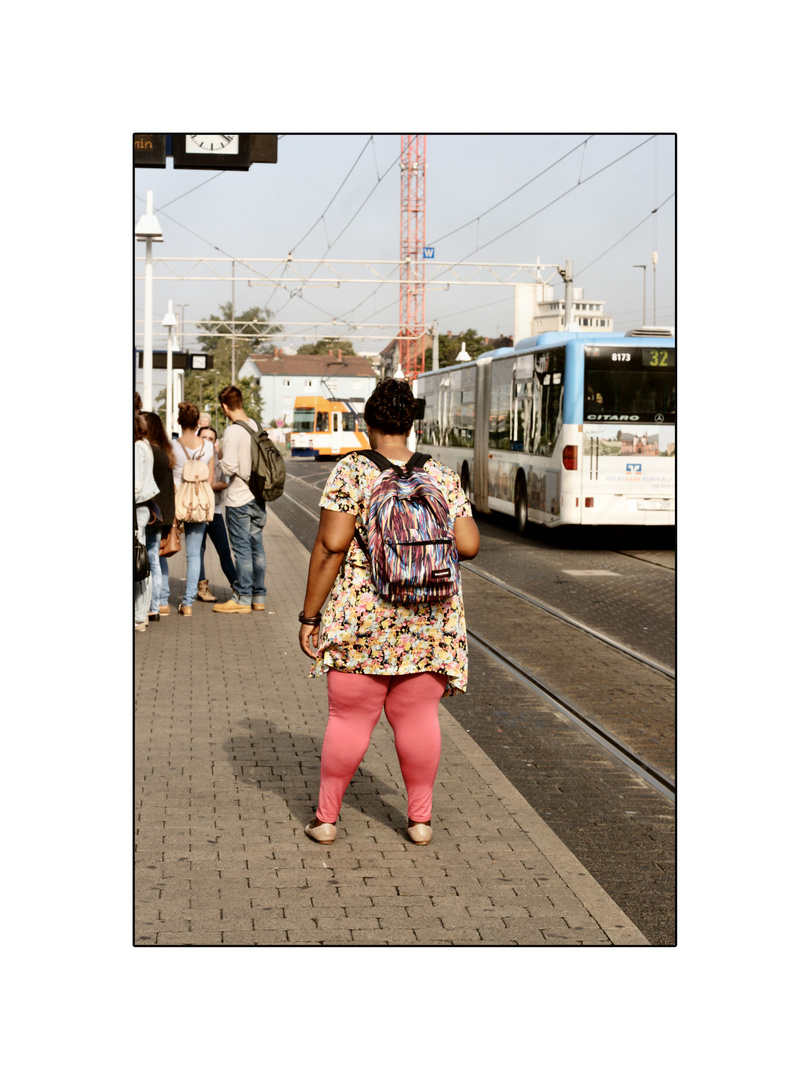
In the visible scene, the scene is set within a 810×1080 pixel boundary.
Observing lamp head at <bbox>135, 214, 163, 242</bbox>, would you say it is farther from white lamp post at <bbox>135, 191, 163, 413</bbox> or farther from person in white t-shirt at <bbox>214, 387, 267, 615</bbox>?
person in white t-shirt at <bbox>214, 387, 267, 615</bbox>

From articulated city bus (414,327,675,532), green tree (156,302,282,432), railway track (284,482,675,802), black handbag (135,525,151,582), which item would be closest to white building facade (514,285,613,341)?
articulated city bus (414,327,675,532)

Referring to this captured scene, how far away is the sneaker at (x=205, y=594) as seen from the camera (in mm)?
11555

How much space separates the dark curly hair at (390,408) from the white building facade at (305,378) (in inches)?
1845

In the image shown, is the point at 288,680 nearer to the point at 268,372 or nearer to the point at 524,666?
the point at 524,666

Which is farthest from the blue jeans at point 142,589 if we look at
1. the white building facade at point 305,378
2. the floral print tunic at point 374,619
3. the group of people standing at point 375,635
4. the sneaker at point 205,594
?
the white building facade at point 305,378

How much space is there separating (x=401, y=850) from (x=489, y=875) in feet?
1.33

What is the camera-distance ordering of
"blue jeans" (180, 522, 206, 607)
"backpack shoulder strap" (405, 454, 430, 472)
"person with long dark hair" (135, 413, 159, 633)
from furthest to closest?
"blue jeans" (180, 522, 206, 607) < "person with long dark hair" (135, 413, 159, 633) < "backpack shoulder strap" (405, 454, 430, 472)

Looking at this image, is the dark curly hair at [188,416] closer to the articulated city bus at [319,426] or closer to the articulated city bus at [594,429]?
the articulated city bus at [594,429]

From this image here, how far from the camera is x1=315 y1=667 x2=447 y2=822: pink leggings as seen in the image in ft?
15.5

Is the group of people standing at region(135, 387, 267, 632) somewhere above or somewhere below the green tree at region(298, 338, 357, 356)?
below

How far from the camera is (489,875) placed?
15.0ft

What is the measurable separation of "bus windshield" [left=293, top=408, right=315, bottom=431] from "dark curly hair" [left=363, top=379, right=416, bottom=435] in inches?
2051

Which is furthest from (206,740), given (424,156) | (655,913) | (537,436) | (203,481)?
(537,436)

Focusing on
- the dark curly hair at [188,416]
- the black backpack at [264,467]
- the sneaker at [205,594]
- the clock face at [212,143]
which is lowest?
the sneaker at [205,594]
